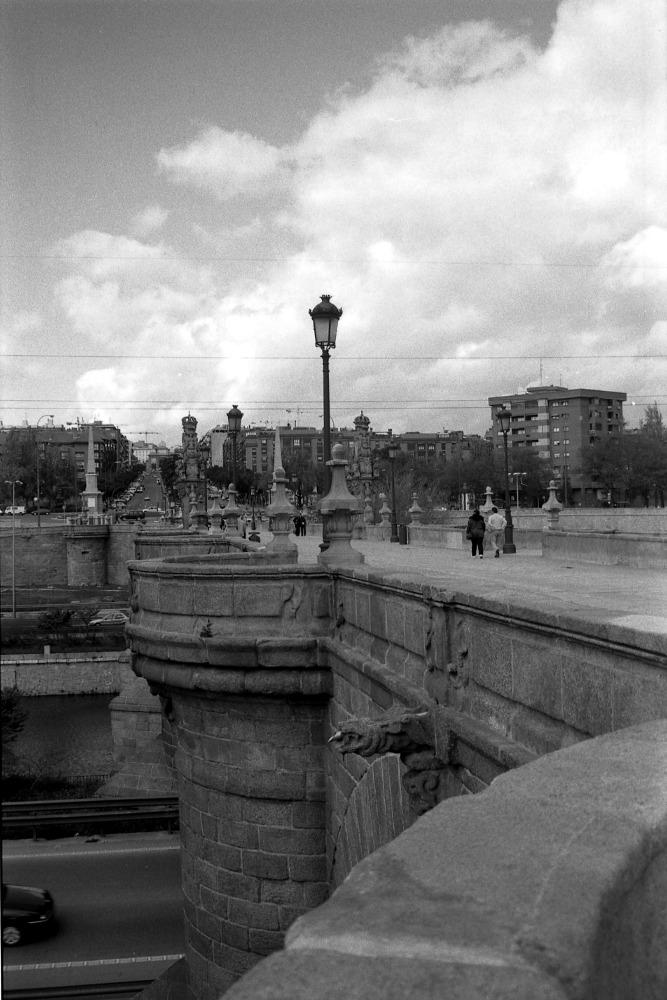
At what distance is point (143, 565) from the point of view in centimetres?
1180

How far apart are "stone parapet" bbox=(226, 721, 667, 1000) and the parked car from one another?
56327 mm

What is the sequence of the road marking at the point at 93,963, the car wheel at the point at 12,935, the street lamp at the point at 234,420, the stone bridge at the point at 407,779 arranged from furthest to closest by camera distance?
the street lamp at the point at 234,420, the car wheel at the point at 12,935, the road marking at the point at 93,963, the stone bridge at the point at 407,779

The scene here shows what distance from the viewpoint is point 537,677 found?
458 centimetres

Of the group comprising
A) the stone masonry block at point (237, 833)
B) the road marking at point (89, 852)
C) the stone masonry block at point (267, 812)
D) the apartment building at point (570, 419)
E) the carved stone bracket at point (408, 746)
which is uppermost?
the apartment building at point (570, 419)

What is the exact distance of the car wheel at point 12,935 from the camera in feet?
53.4

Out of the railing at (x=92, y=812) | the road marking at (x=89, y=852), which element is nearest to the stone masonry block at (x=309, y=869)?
the road marking at (x=89, y=852)

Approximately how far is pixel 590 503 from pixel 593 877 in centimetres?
9748

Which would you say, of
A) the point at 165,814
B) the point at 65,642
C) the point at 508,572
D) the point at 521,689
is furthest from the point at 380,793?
the point at 65,642

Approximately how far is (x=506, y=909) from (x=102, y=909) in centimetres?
1808

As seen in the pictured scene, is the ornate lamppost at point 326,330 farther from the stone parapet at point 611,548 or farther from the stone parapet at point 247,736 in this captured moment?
the stone parapet at point 611,548

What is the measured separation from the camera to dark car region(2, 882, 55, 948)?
16.1m

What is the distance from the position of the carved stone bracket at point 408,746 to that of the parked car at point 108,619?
52.4 meters

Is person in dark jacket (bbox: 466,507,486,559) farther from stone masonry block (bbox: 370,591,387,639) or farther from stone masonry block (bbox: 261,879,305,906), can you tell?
stone masonry block (bbox: 370,591,387,639)

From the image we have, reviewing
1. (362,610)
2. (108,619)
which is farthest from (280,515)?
(108,619)
